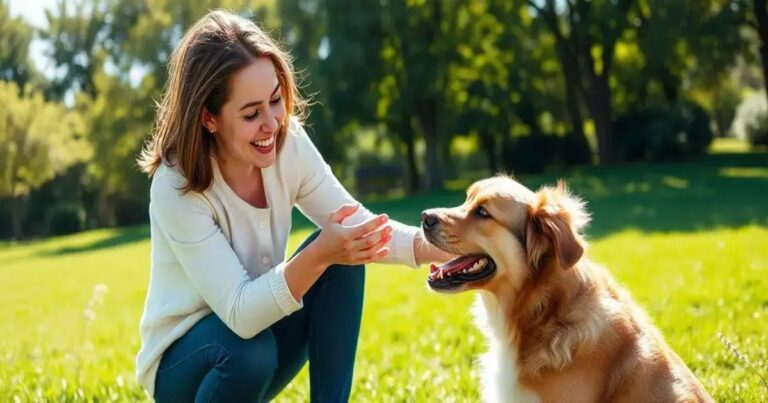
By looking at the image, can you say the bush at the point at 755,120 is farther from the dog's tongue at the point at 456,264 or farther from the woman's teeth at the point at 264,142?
the woman's teeth at the point at 264,142

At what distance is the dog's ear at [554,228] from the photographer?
342cm

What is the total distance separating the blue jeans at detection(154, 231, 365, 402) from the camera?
3383 millimetres

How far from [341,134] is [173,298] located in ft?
107

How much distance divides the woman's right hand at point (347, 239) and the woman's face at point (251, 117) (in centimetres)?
56

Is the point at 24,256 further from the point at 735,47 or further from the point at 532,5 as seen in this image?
the point at 735,47

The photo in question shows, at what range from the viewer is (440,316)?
739cm

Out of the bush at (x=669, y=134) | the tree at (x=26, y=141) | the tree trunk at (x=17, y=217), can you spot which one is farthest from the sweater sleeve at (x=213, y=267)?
the tree trunk at (x=17, y=217)

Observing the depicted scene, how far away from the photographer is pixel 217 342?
3.43 metres

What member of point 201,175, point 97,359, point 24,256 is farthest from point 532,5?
point 201,175

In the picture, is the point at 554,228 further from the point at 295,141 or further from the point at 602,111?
the point at 602,111

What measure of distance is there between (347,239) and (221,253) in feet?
2.04

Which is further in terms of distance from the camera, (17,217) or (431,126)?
(17,217)

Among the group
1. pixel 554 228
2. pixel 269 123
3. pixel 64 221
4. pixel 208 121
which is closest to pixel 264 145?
pixel 269 123

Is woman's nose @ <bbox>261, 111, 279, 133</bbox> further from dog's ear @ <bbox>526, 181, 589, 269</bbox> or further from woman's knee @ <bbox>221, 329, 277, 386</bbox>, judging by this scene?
dog's ear @ <bbox>526, 181, 589, 269</bbox>
